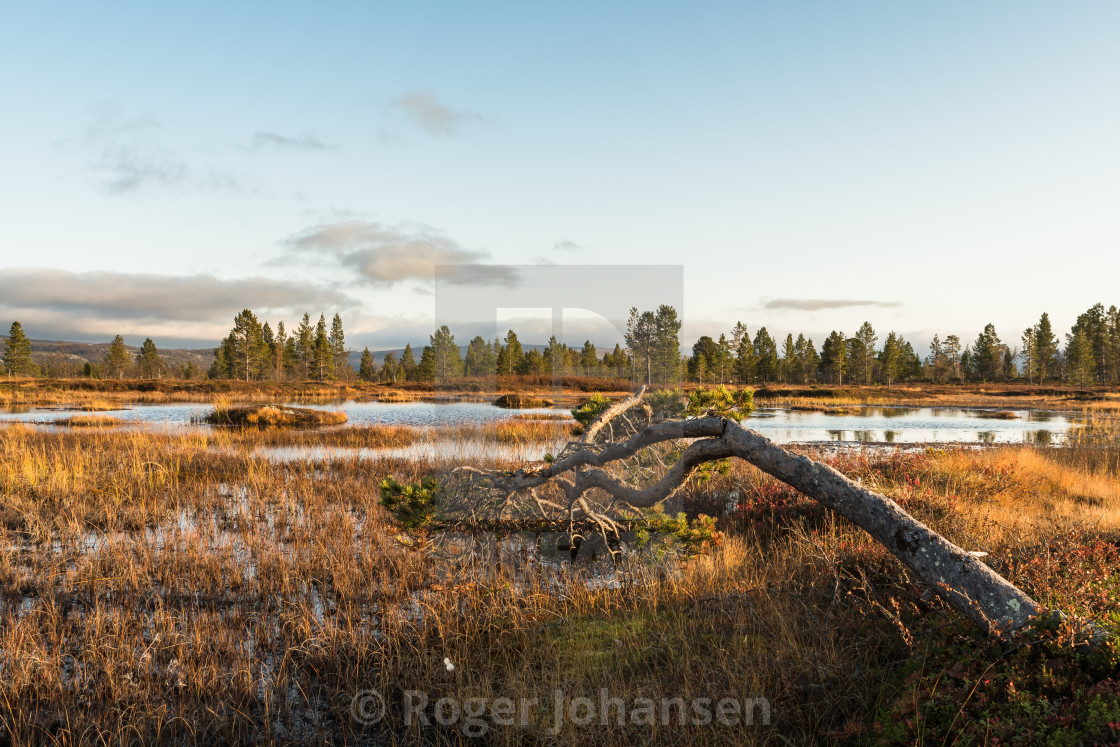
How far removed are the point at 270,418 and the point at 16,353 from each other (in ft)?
312

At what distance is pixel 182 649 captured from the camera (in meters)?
4.60

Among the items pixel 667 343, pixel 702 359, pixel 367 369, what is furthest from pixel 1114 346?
pixel 367 369

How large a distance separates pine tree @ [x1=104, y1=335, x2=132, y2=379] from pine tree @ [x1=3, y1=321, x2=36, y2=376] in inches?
421

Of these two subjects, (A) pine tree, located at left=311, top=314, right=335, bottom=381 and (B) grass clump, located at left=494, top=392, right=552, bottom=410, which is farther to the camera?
(A) pine tree, located at left=311, top=314, right=335, bottom=381

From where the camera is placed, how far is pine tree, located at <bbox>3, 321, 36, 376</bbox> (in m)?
82.8

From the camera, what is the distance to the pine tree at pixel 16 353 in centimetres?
8275

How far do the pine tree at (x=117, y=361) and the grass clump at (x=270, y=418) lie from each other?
8741 cm

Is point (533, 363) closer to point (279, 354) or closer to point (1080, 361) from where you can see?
point (279, 354)

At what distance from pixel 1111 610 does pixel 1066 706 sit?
1.27 meters

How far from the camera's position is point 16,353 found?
275 feet

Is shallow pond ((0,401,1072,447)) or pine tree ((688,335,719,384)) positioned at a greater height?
pine tree ((688,335,719,384))

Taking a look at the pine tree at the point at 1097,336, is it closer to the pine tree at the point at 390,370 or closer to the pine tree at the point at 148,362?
the pine tree at the point at 390,370

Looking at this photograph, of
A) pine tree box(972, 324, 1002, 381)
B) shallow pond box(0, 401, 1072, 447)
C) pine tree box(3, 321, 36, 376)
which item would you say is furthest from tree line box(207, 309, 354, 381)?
pine tree box(972, 324, 1002, 381)

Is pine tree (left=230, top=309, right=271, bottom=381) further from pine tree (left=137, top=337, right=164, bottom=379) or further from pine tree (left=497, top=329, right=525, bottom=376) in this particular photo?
pine tree (left=497, top=329, right=525, bottom=376)
